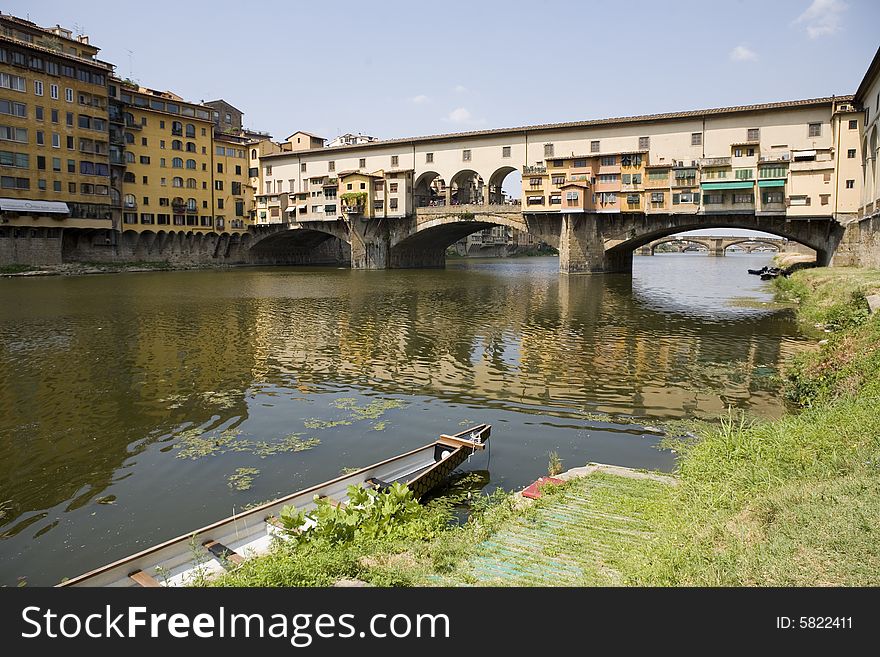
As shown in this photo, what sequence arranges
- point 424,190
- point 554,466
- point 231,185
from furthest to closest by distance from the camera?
1. point 231,185
2. point 424,190
3. point 554,466

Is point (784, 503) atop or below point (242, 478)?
atop

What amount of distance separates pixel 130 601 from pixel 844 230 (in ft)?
177

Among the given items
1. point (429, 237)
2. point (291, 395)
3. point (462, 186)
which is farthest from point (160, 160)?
point (291, 395)

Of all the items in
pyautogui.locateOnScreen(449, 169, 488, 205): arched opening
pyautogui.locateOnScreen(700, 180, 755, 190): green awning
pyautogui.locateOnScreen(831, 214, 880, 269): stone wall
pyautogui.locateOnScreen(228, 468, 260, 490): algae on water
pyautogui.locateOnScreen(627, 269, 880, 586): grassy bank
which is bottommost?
pyautogui.locateOnScreen(228, 468, 260, 490): algae on water

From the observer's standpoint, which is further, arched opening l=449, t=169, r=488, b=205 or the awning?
arched opening l=449, t=169, r=488, b=205

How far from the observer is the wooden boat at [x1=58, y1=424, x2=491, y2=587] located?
773 centimetres

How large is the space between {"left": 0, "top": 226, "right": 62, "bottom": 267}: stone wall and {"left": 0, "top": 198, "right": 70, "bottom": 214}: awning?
7.77 feet

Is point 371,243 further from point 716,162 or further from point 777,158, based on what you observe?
point 777,158

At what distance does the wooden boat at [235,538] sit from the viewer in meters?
7.73

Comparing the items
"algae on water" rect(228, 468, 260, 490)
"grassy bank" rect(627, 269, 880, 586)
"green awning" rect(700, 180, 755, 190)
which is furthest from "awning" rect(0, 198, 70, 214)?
"grassy bank" rect(627, 269, 880, 586)

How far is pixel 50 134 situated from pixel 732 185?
58.3m

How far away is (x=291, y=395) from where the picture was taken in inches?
703

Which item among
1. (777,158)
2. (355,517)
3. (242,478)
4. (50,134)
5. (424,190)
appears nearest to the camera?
(355,517)

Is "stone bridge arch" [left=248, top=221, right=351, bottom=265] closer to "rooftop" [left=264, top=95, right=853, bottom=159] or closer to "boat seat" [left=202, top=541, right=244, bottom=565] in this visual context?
"rooftop" [left=264, top=95, right=853, bottom=159]
